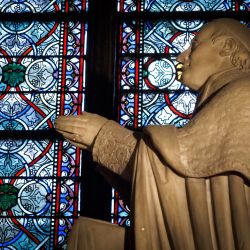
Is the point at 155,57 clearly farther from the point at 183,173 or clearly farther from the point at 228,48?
the point at 183,173

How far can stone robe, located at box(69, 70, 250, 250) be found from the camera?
3865mm

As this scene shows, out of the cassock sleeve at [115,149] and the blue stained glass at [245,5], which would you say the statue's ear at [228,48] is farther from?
the blue stained glass at [245,5]

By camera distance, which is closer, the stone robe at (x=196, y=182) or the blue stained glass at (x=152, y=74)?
the stone robe at (x=196, y=182)

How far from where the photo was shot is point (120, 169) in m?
4.12

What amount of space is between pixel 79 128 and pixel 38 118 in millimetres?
2580

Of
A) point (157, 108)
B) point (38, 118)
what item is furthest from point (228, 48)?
point (38, 118)

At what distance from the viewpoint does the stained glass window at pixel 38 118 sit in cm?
632

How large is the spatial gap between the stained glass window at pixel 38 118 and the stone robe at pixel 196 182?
2257 millimetres

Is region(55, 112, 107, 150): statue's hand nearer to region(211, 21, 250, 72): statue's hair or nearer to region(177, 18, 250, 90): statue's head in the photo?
region(177, 18, 250, 90): statue's head

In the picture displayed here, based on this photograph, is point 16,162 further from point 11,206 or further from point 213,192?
point 213,192

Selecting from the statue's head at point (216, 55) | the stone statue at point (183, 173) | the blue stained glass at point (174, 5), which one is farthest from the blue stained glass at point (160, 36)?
the stone statue at point (183, 173)

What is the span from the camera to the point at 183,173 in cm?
394

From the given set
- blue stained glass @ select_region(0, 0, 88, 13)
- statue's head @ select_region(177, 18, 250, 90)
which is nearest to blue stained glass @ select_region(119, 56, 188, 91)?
blue stained glass @ select_region(0, 0, 88, 13)

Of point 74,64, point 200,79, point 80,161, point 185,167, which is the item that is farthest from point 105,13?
point 185,167
